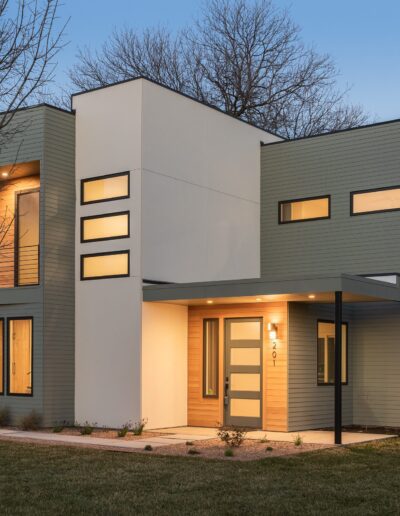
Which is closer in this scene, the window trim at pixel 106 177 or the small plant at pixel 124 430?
the small plant at pixel 124 430

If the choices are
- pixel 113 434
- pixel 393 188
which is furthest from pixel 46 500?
pixel 393 188

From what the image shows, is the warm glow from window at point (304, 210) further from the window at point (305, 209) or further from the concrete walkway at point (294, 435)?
the concrete walkway at point (294, 435)

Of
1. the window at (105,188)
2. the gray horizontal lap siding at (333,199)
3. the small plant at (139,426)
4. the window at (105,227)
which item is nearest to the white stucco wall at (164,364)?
the small plant at (139,426)

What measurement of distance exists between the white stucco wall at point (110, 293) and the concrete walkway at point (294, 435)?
1179mm

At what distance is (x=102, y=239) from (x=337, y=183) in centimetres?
573

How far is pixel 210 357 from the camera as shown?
17.2 m

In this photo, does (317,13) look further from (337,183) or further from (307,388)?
(307,388)

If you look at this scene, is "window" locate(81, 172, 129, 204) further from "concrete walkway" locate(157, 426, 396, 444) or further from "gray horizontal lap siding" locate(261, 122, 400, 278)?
Result: "concrete walkway" locate(157, 426, 396, 444)

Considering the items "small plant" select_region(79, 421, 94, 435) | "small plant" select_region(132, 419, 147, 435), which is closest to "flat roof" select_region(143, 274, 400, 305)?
"small plant" select_region(132, 419, 147, 435)

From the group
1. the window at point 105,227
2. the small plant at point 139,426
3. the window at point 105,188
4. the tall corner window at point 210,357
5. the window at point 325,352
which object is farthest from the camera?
the window at point 325,352

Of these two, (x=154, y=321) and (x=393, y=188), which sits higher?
(x=393, y=188)

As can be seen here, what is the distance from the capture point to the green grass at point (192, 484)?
8695 mm

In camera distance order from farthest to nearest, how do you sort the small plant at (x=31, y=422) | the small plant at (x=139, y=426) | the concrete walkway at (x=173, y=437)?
1. the small plant at (x=31, y=422)
2. the small plant at (x=139, y=426)
3. the concrete walkway at (x=173, y=437)

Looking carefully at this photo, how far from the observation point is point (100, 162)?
17125 mm
